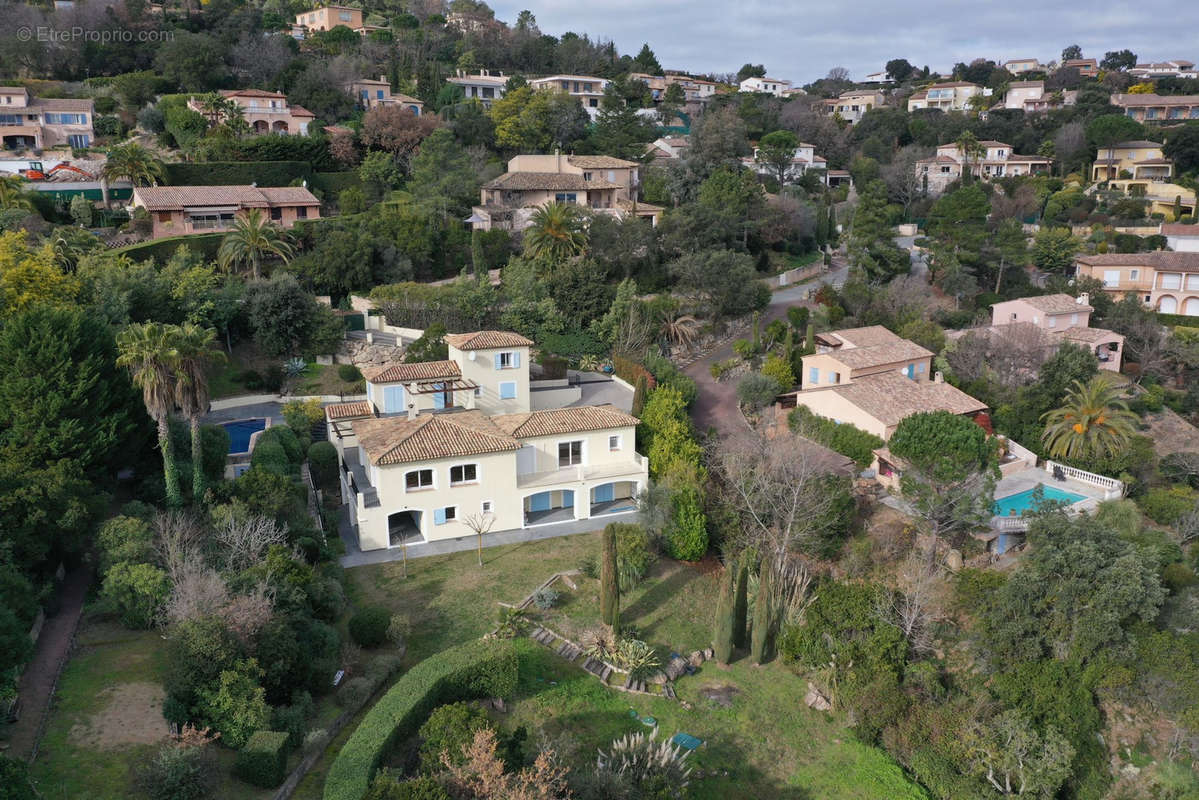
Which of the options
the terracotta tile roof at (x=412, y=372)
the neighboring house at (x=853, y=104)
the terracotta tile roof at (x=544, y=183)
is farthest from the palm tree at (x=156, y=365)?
the neighboring house at (x=853, y=104)

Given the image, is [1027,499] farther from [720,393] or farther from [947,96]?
[947,96]

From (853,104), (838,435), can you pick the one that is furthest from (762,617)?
(853,104)

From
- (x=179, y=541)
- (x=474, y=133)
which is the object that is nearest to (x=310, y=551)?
(x=179, y=541)

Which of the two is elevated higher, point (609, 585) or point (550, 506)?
point (609, 585)

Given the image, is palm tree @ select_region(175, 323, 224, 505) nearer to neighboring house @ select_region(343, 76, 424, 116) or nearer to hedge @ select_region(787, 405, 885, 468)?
hedge @ select_region(787, 405, 885, 468)

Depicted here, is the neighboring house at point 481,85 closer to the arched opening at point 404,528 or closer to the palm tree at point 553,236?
the palm tree at point 553,236

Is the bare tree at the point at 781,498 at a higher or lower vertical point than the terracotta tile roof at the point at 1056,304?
lower

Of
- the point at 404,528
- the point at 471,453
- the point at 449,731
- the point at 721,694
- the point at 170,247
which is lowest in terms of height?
the point at 721,694
